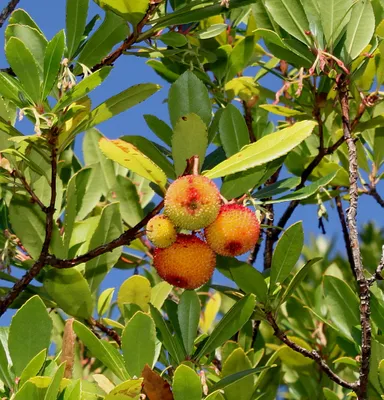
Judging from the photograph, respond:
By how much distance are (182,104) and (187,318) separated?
47cm

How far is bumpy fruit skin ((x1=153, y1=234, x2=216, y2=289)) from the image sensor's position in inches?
60.6

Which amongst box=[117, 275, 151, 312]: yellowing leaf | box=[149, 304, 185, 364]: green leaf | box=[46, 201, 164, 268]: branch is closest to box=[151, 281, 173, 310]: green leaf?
box=[117, 275, 151, 312]: yellowing leaf

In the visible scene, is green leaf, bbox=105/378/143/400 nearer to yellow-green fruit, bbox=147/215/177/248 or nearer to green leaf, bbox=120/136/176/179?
yellow-green fruit, bbox=147/215/177/248

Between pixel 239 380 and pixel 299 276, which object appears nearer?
pixel 239 380

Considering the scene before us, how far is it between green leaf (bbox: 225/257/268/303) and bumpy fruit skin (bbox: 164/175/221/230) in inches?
12.0

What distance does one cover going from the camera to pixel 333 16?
185 centimetres

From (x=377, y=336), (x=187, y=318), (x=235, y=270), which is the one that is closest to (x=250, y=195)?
(x=235, y=270)

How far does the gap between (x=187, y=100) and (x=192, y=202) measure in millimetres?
297

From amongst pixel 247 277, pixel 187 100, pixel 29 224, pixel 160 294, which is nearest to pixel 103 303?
pixel 160 294

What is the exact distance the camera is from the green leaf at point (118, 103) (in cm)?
161

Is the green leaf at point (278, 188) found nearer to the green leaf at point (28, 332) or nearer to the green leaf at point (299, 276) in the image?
the green leaf at point (299, 276)

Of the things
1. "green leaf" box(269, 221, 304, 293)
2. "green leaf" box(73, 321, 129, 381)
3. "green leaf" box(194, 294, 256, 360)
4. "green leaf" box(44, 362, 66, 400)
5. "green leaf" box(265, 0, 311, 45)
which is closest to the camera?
"green leaf" box(44, 362, 66, 400)

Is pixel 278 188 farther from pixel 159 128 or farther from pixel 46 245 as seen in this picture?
pixel 46 245

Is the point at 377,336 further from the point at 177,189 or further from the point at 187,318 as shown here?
the point at 177,189
